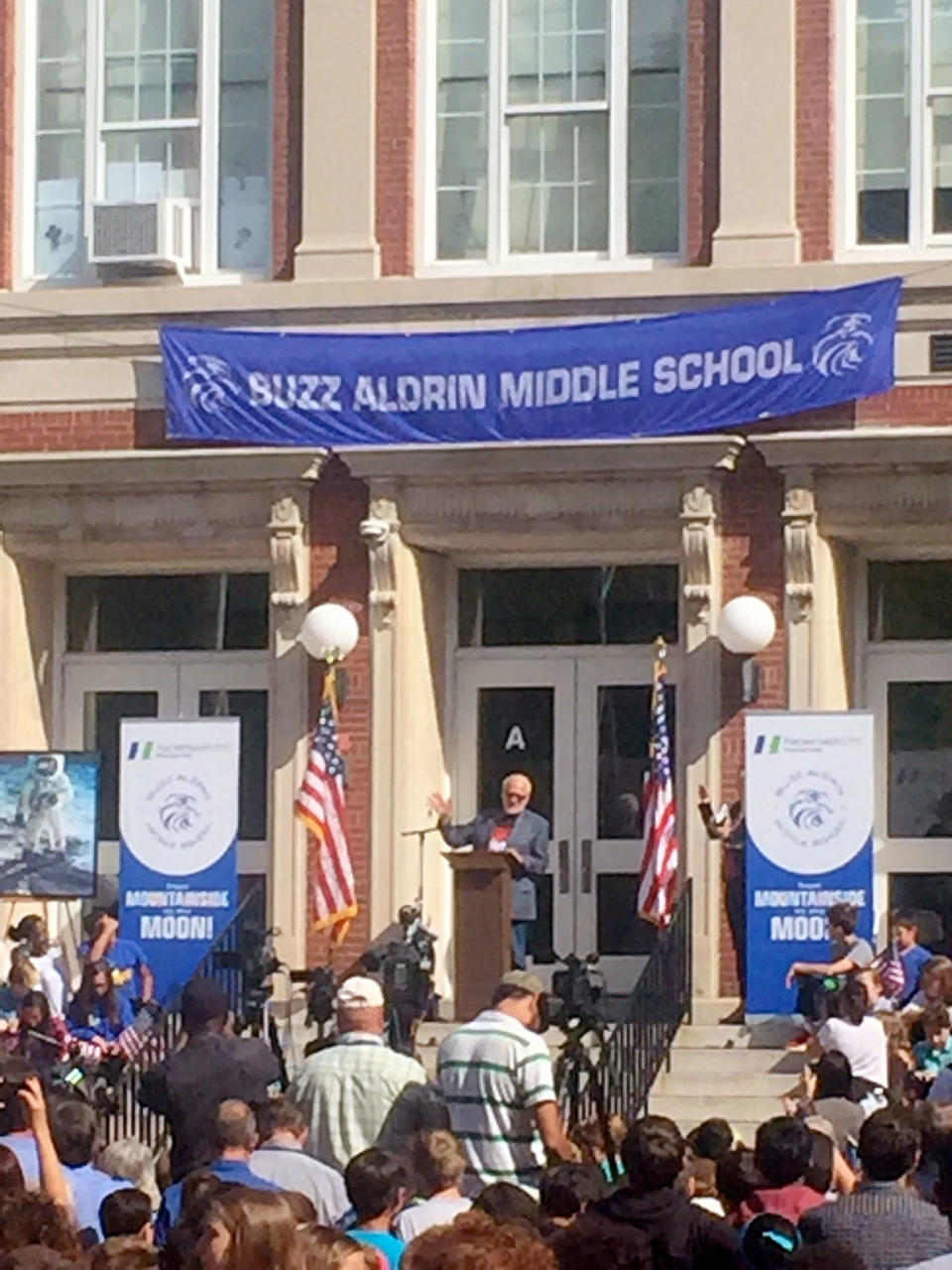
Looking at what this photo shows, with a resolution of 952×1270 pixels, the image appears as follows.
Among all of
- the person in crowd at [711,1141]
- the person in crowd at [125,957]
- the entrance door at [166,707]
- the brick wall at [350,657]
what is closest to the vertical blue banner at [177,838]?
the person in crowd at [125,957]

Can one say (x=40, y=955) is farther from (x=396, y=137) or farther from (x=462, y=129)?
(x=462, y=129)

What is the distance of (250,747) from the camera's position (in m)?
21.8

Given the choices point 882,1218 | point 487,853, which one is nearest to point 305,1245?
point 882,1218

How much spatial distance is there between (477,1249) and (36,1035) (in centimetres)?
1121

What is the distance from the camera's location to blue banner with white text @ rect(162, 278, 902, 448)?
2000 cm

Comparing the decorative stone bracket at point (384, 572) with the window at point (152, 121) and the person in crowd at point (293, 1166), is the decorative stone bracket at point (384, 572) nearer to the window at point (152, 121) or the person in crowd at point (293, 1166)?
the window at point (152, 121)

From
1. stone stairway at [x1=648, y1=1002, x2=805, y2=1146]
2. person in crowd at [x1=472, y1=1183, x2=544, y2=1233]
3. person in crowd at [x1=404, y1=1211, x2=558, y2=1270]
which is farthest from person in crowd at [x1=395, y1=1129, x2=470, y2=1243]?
stone stairway at [x1=648, y1=1002, x2=805, y2=1146]


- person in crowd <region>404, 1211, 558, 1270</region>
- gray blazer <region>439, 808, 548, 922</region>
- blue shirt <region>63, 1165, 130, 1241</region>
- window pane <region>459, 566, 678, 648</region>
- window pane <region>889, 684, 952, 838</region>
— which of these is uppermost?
window pane <region>459, 566, 678, 648</region>

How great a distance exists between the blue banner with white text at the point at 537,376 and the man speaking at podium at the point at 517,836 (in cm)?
232

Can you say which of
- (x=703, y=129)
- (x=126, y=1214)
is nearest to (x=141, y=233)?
(x=703, y=129)

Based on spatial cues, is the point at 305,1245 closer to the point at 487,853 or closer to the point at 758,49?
the point at 487,853

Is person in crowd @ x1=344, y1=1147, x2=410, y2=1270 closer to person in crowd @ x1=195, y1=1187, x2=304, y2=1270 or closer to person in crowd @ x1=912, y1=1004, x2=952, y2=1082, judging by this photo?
person in crowd @ x1=195, y1=1187, x2=304, y2=1270

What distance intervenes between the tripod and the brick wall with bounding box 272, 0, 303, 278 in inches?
245

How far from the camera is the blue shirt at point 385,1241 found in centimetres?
926
